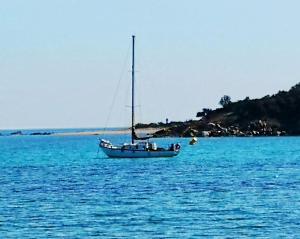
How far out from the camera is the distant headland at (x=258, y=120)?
585 ft

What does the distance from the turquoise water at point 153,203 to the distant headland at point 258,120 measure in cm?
10144

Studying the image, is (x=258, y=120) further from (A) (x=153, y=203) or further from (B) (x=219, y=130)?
(A) (x=153, y=203)

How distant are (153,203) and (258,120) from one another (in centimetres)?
13657

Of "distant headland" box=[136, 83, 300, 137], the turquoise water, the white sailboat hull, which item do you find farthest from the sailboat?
"distant headland" box=[136, 83, 300, 137]

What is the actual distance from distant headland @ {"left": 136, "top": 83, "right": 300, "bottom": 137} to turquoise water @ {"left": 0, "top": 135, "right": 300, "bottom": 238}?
101m

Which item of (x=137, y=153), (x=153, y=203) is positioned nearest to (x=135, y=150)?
(x=137, y=153)

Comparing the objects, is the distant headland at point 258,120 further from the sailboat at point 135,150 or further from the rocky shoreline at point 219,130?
the sailboat at point 135,150

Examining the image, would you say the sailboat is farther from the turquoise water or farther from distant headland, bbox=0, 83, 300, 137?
distant headland, bbox=0, 83, 300, 137

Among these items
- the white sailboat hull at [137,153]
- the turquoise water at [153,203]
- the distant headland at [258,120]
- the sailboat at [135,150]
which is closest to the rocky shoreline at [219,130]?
the distant headland at [258,120]

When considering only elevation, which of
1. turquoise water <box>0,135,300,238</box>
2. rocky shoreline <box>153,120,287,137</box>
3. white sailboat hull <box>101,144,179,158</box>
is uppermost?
rocky shoreline <box>153,120,287,137</box>

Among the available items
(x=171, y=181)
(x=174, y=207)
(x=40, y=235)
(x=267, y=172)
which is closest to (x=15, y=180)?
(x=171, y=181)

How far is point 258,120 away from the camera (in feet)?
593

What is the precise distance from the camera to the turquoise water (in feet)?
120

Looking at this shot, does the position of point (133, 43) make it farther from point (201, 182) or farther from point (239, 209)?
point (239, 209)
